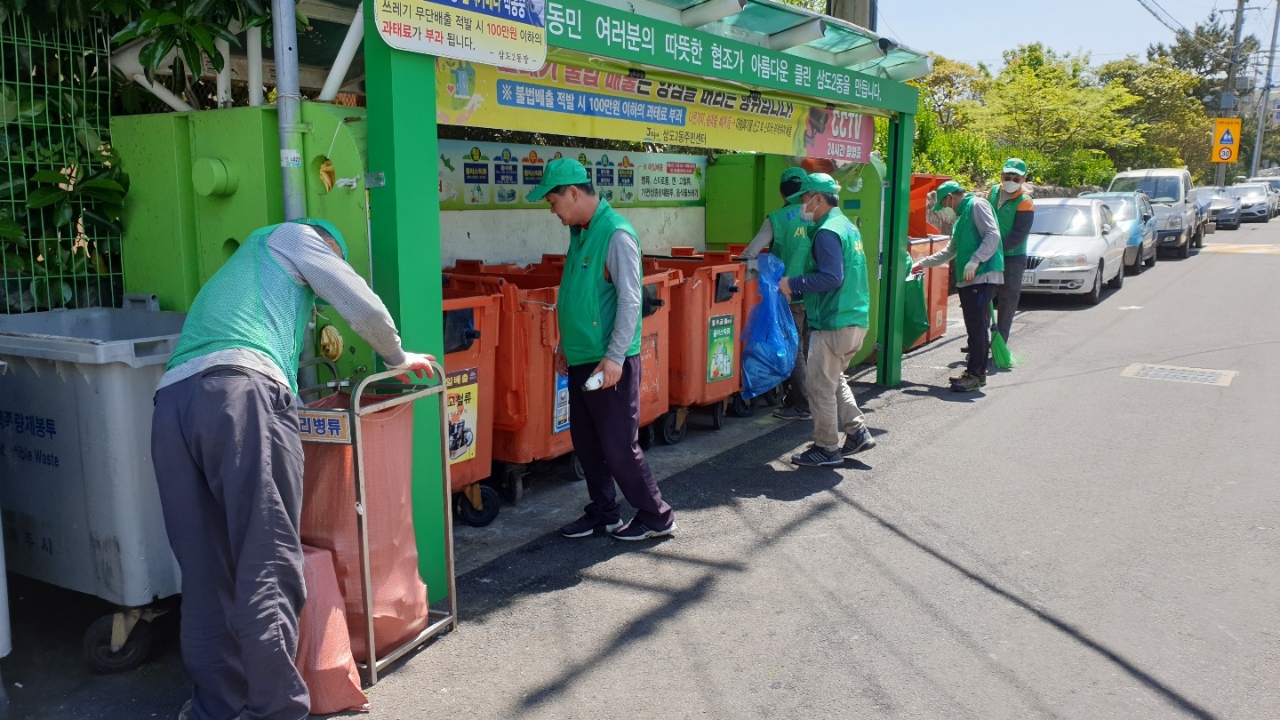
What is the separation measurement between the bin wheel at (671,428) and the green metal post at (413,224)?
2909 mm

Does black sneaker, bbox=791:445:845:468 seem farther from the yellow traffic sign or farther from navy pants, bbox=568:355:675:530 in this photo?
the yellow traffic sign

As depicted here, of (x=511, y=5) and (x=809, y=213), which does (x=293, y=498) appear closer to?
(x=511, y=5)

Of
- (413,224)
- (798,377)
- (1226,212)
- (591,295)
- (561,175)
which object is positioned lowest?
(798,377)

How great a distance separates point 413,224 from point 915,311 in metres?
6.82

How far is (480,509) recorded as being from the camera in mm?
5340

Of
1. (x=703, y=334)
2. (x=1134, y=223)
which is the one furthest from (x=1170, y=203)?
(x=703, y=334)

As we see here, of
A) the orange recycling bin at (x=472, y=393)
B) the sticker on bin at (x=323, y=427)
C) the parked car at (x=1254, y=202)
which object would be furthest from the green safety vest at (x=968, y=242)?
the parked car at (x=1254, y=202)

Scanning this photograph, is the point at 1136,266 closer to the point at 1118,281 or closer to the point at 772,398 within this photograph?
the point at 1118,281

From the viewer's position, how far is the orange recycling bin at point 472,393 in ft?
16.4

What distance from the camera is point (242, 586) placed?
3.00 meters

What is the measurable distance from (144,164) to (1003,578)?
13.7 feet

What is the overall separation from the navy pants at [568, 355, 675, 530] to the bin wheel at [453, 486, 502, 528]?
0.57 m

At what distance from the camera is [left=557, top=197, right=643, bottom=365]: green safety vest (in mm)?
4688

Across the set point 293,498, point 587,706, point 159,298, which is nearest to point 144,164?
point 159,298
